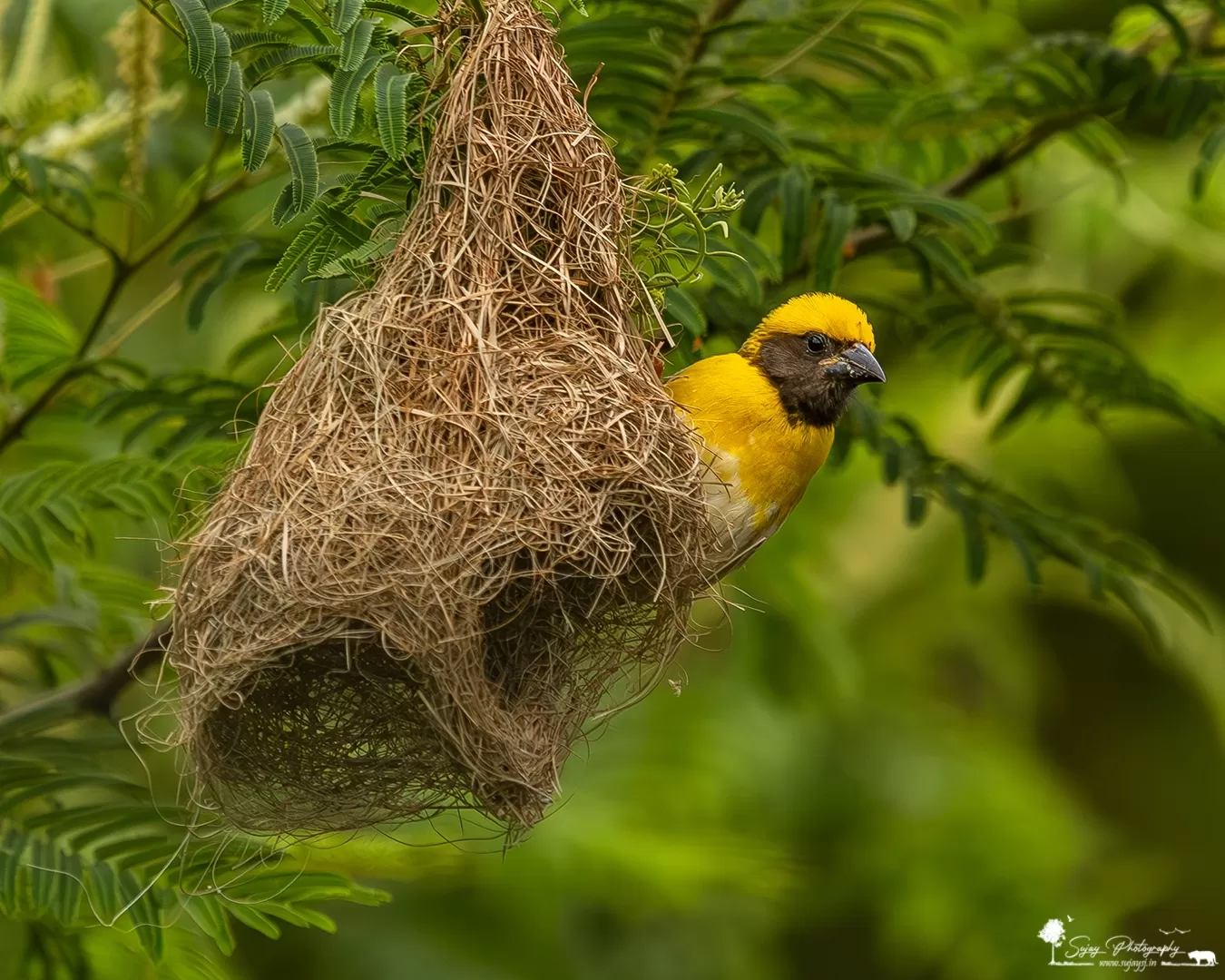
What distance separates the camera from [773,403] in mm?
3506

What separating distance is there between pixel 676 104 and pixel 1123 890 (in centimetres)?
520

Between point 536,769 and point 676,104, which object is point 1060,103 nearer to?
Answer: point 676,104

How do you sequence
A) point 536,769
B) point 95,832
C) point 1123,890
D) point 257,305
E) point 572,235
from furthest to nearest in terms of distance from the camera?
point 1123,890 < point 257,305 < point 95,832 < point 572,235 < point 536,769

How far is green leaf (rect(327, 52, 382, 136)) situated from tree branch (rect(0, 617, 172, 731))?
150cm

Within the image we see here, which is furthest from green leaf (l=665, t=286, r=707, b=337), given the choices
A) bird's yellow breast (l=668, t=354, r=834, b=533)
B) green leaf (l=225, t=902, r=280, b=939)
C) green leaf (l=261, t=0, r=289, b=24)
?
green leaf (l=225, t=902, r=280, b=939)

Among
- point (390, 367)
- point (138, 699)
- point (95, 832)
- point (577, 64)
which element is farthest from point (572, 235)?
point (138, 699)

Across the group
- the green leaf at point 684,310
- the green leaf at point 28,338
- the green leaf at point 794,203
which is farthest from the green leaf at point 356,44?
the green leaf at point 28,338

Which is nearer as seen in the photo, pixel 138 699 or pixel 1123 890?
pixel 138 699

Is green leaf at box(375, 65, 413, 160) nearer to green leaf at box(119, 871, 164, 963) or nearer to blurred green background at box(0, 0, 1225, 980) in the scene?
green leaf at box(119, 871, 164, 963)

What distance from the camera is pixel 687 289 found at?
3820mm

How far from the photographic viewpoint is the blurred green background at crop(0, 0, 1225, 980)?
540 centimetres

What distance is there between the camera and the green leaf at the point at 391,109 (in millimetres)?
2656

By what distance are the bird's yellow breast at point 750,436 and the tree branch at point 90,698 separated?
1.40 m

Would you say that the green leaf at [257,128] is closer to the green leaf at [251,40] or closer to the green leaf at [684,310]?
the green leaf at [251,40]
